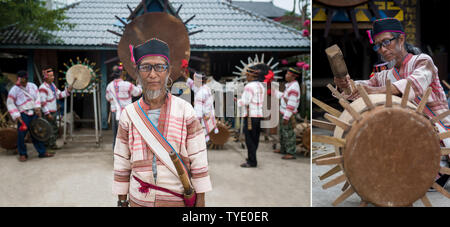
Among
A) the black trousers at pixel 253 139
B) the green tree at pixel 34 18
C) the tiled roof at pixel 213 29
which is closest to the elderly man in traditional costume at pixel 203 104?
the black trousers at pixel 253 139

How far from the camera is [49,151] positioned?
21.5 feet

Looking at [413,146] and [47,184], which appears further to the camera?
[47,184]

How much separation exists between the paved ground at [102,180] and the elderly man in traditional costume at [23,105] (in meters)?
0.47

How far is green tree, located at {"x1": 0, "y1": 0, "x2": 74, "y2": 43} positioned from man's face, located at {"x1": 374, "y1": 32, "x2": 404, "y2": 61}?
6882mm

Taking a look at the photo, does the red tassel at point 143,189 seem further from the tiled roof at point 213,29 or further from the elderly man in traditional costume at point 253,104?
the tiled roof at point 213,29

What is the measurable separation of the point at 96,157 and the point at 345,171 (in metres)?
5.17

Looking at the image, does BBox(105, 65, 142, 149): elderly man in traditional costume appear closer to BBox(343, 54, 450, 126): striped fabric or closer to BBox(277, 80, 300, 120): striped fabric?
BBox(277, 80, 300, 120): striped fabric

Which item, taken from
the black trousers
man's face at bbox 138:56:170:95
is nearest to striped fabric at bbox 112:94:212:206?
man's face at bbox 138:56:170:95

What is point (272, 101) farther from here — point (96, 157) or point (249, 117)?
point (96, 157)

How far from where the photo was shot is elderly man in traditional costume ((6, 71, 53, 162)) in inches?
223

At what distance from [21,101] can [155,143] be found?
5.10 metres

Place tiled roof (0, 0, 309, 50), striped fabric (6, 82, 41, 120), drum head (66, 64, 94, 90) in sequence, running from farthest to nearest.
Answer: tiled roof (0, 0, 309, 50), drum head (66, 64, 94, 90), striped fabric (6, 82, 41, 120)

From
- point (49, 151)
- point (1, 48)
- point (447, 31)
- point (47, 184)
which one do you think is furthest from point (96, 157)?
point (447, 31)

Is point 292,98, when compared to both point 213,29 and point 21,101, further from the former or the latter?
point 21,101
